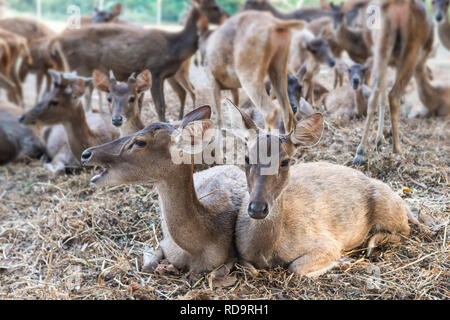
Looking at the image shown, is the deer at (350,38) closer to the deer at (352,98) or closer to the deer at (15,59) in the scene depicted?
the deer at (352,98)

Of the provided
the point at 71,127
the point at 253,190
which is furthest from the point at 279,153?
the point at 71,127

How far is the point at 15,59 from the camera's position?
9242 millimetres

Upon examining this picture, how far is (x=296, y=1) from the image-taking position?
42.3 feet

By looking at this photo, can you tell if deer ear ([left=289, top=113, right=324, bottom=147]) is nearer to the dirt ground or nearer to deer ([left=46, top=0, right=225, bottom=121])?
the dirt ground

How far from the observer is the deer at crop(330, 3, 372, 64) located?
9.20m

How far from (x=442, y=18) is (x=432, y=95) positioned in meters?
1.20

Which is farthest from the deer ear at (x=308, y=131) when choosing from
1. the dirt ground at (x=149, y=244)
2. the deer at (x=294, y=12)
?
the deer at (x=294, y=12)

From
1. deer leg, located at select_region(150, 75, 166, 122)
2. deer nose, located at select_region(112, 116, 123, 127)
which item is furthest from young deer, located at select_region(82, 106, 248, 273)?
deer leg, located at select_region(150, 75, 166, 122)

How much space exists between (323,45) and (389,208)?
528cm

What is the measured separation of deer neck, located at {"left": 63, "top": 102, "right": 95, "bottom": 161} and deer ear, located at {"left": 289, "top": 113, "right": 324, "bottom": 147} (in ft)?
11.1

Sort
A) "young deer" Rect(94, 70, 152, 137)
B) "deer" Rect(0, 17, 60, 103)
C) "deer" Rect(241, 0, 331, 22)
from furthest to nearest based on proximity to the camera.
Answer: "deer" Rect(241, 0, 331, 22) < "deer" Rect(0, 17, 60, 103) < "young deer" Rect(94, 70, 152, 137)

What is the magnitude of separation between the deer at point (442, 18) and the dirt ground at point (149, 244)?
9.00 ft

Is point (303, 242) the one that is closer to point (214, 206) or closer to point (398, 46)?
point (214, 206)

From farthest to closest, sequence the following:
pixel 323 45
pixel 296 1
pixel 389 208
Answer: pixel 296 1
pixel 323 45
pixel 389 208
